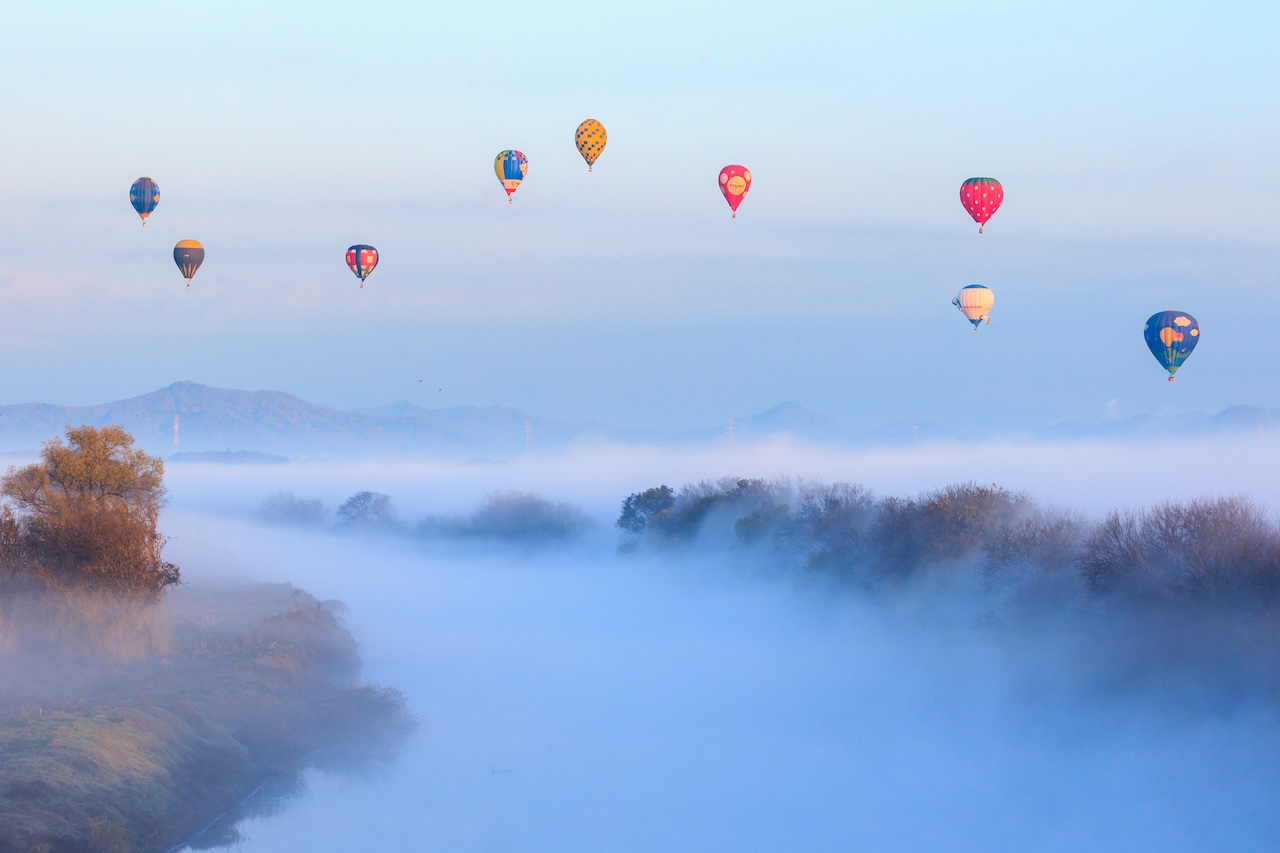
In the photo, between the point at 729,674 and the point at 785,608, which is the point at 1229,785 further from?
the point at 785,608

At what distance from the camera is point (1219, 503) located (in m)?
38.2

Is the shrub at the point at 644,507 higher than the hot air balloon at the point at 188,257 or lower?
lower

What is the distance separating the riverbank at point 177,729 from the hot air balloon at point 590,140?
2696 cm

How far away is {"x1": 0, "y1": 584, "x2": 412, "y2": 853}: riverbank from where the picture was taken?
25.0 metres

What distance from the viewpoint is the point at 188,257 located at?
66375 mm

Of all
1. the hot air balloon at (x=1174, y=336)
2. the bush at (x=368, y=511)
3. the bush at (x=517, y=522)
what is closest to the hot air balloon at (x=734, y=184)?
the hot air balloon at (x=1174, y=336)

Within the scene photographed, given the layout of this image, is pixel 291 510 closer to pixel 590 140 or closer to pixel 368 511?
pixel 368 511

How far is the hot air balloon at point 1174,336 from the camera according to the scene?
54.8 metres

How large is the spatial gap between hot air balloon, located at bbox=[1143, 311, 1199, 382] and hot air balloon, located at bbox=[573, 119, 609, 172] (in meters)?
26.5

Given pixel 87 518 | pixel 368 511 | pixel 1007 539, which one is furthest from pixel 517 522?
pixel 87 518

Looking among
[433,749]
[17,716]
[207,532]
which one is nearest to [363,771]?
[433,749]

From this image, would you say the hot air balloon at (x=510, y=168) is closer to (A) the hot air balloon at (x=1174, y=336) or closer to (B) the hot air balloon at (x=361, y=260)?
(B) the hot air balloon at (x=361, y=260)

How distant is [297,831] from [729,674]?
28299 mm

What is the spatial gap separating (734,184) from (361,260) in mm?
20122
